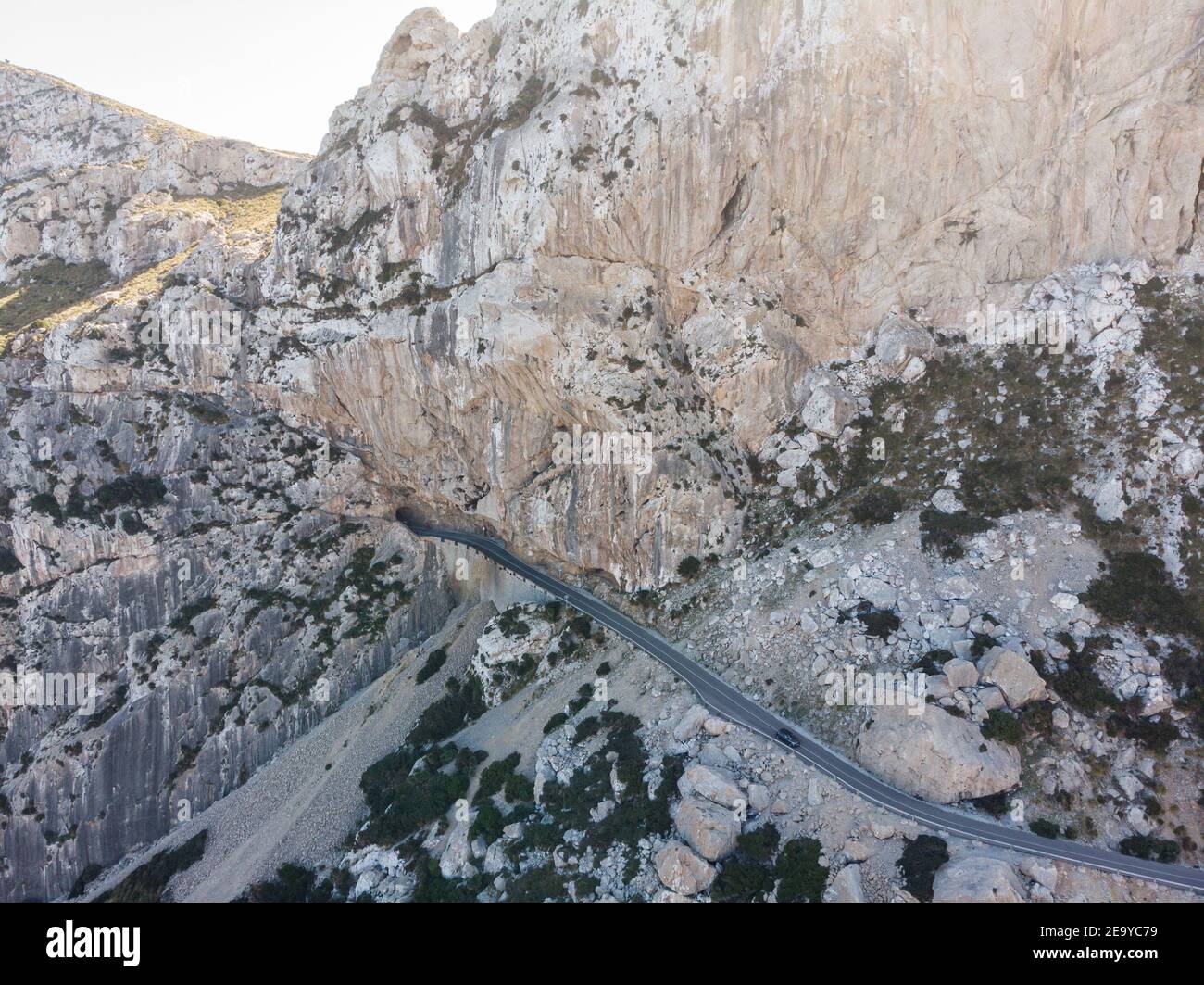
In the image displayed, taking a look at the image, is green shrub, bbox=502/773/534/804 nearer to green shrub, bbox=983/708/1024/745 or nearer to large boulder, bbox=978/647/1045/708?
green shrub, bbox=983/708/1024/745

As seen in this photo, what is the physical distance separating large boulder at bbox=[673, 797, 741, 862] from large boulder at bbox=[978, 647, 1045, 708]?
570 inches

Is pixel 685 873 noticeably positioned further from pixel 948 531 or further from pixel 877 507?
pixel 877 507

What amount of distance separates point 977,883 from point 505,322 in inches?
1681

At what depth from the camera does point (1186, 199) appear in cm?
4041

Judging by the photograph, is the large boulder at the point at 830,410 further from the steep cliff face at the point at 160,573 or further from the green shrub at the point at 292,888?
the green shrub at the point at 292,888

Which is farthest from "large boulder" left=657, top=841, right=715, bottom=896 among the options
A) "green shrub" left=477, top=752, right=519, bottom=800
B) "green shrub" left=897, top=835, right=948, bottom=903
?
"green shrub" left=477, top=752, right=519, bottom=800

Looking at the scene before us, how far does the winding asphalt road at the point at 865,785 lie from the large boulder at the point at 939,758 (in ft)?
2.36

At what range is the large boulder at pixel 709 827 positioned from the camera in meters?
29.7

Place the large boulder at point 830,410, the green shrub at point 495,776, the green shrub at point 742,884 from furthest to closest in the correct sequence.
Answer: the large boulder at point 830,410 < the green shrub at point 495,776 < the green shrub at point 742,884

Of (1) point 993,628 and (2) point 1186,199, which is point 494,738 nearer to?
(1) point 993,628

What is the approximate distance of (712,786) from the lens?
3222 cm

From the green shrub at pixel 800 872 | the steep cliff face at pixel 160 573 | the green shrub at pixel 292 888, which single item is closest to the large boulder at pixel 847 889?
the green shrub at pixel 800 872

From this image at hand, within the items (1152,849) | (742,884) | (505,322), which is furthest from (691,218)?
(1152,849)

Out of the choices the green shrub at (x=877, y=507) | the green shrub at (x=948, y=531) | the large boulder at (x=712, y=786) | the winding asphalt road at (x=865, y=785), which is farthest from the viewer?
the green shrub at (x=877, y=507)
